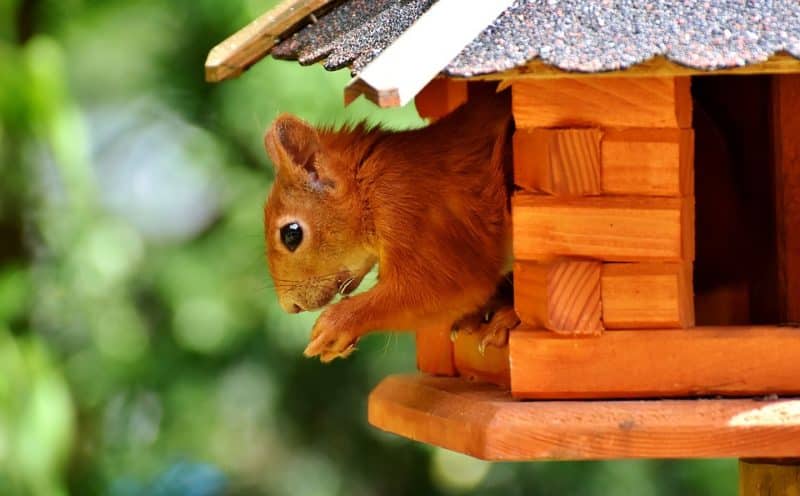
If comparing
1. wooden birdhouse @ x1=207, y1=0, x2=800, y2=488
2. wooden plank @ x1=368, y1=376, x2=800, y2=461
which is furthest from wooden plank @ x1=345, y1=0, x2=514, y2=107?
wooden plank @ x1=368, y1=376, x2=800, y2=461

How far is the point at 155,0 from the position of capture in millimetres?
3908

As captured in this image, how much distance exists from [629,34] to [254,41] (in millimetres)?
746

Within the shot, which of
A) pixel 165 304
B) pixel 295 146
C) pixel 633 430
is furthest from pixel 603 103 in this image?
pixel 165 304

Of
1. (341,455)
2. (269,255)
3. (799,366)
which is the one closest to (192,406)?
(341,455)

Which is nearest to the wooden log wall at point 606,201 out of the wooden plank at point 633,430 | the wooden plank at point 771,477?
the wooden plank at point 633,430

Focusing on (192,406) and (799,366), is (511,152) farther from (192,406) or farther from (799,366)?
(192,406)

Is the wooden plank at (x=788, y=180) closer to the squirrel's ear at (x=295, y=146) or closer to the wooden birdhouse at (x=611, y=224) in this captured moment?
the wooden birdhouse at (x=611, y=224)

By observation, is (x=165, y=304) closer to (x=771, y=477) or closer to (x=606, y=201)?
(x=771, y=477)

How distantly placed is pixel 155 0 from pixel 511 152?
6.01ft

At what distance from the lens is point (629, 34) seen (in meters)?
1.87

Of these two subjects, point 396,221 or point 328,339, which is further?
point 396,221

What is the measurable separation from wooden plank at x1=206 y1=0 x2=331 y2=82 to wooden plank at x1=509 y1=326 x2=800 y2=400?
0.67 metres

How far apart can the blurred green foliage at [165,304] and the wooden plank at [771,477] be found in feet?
4.35

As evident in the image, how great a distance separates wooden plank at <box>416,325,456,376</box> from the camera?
101 inches
